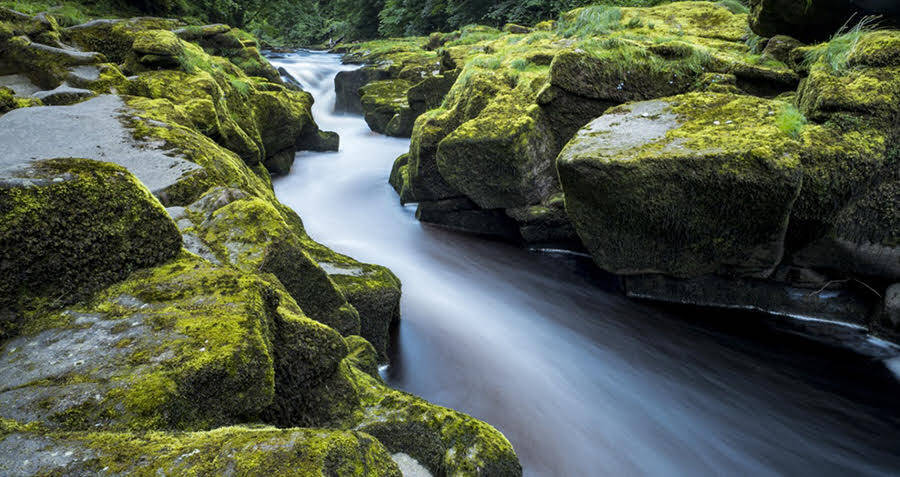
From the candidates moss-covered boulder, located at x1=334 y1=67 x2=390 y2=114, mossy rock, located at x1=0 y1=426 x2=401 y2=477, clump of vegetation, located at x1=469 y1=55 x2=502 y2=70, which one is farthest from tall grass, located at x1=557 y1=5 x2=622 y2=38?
moss-covered boulder, located at x1=334 y1=67 x2=390 y2=114

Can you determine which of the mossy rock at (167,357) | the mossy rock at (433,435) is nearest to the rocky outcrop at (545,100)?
the mossy rock at (433,435)

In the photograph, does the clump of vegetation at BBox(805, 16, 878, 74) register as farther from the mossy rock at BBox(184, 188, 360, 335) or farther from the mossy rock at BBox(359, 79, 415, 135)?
the mossy rock at BBox(359, 79, 415, 135)

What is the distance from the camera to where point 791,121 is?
482 cm

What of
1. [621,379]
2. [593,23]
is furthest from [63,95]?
[593,23]

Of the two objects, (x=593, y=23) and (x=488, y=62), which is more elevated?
(x=593, y=23)

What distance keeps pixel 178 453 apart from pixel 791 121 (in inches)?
235

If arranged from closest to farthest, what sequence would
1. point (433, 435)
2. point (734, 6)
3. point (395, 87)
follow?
point (433, 435) < point (734, 6) < point (395, 87)

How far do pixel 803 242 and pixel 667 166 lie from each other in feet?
6.07

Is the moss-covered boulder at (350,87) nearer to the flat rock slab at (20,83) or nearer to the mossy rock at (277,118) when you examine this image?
the mossy rock at (277,118)

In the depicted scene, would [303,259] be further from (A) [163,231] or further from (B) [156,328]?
(B) [156,328]

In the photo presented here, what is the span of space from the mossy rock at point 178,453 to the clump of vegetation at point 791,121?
5348mm

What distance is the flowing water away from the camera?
3.90 meters

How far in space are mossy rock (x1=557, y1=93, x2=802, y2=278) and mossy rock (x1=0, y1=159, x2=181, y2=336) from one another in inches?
170

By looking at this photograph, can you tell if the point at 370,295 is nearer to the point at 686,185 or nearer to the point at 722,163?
the point at 686,185
